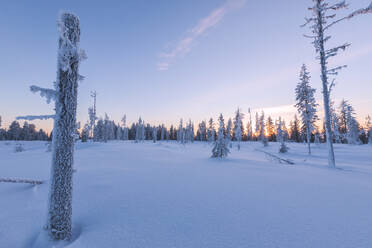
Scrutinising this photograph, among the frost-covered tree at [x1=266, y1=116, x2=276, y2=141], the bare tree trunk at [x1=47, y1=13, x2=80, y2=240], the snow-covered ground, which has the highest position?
the frost-covered tree at [x1=266, y1=116, x2=276, y2=141]

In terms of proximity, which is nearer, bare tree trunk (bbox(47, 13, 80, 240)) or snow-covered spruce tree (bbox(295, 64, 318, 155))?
bare tree trunk (bbox(47, 13, 80, 240))

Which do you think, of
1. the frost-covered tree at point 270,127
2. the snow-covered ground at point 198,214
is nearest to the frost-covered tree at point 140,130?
the frost-covered tree at point 270,127

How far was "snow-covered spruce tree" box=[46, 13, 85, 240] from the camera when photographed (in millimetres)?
2500

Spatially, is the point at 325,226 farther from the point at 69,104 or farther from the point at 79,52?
the point at 79,52

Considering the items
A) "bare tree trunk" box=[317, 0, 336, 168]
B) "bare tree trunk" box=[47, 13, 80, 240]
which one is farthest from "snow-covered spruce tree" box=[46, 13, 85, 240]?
"bare tree trunk" box=[317, 0, 336, 168]

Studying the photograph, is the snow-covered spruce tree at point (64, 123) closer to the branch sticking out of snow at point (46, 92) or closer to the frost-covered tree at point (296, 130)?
the branch sticking out of snow at point (46, 92)

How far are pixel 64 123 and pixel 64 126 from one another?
0.05m

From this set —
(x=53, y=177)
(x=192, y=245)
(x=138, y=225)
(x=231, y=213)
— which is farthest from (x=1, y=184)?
(x=231, y=213)

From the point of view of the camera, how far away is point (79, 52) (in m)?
2.66

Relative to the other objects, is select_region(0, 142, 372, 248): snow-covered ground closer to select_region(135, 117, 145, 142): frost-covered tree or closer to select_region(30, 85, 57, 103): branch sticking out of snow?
select_region(30, 85, 57, 103): branch sticking out of snow

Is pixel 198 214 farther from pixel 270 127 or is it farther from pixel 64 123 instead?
pixel 270 127

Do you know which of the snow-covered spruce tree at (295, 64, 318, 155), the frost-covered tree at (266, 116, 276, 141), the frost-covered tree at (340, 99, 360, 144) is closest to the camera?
the snow-covered spruce tree at (295, 64, 318, 155)

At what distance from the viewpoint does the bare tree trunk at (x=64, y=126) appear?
8.20 feet

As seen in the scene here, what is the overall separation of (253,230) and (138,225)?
1860mm
